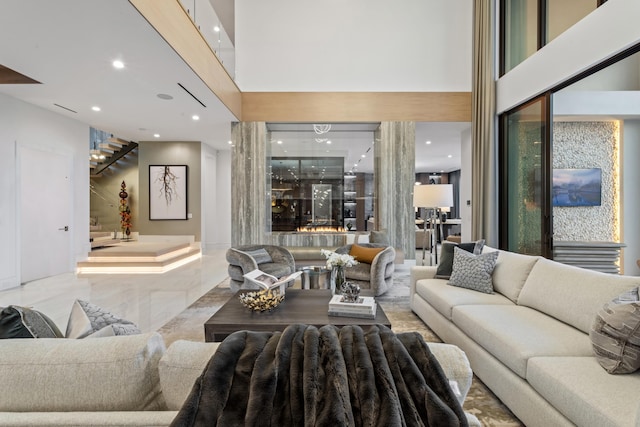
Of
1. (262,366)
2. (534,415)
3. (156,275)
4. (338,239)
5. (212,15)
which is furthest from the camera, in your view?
(338,239)

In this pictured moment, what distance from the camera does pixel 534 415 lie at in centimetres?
171

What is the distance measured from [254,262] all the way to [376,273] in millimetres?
1552

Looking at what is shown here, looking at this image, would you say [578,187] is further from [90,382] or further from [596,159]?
[90,382]

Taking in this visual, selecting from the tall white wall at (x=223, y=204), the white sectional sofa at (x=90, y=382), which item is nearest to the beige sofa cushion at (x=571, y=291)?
the white sectional sofa at (x=90, y=382)

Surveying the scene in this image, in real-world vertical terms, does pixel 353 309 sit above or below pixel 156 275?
above

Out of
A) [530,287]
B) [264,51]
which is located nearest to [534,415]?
[530,287]

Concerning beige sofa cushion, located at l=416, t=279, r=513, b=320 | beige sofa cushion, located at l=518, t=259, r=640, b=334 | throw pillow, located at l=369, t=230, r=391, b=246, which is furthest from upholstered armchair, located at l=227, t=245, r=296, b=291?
beige sofa cushion, located at l=518, t=259, r=640, b=334

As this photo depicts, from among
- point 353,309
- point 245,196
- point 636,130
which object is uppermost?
point 636,130

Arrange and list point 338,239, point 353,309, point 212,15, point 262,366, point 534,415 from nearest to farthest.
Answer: point 262,366
point 534,415
point 353,309
point 212,15
point 338,239

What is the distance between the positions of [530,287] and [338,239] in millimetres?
4080

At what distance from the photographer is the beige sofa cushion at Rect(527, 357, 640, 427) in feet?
4.38

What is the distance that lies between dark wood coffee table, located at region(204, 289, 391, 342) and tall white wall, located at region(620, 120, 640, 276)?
4.93m

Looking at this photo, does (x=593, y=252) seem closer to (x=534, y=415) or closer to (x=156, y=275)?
(x=534, y=415)

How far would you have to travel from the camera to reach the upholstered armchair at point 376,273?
14.2 ft
